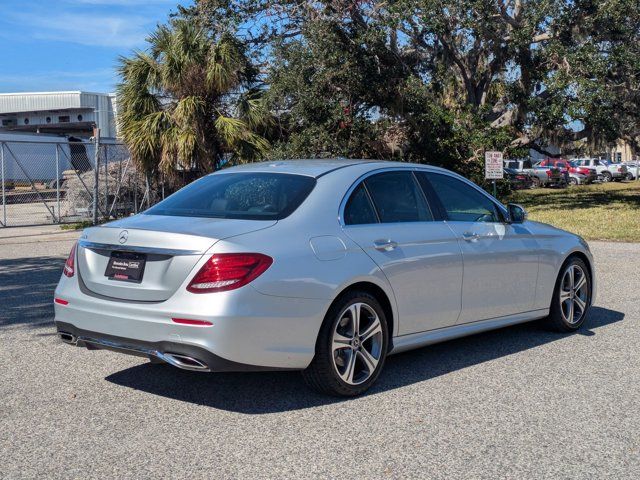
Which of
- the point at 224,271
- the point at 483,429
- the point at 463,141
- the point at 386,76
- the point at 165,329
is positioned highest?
the point at 386,76

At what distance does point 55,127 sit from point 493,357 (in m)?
59.6

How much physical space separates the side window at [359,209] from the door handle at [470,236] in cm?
94

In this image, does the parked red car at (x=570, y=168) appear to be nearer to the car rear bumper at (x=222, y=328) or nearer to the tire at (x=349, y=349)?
the tire at (x=349, y=349)

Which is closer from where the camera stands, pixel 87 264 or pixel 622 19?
pixel 87 264

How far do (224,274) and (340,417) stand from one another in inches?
46.6

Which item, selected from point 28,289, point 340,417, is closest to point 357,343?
point 340,417

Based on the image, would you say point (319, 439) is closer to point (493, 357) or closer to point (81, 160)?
point (493, 357)

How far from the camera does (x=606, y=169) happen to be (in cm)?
5422

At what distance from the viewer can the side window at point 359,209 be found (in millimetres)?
5617

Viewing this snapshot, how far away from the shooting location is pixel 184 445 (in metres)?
4.50

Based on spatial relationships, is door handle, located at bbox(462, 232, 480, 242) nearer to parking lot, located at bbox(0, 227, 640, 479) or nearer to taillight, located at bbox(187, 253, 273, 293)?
parking lot, located at bbox(0, 227, 640, 479)

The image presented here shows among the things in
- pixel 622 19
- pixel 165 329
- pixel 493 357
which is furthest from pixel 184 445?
pixel 622 19

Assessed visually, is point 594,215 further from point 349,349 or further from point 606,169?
point 606,169

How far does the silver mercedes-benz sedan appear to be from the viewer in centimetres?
Answer: 482
